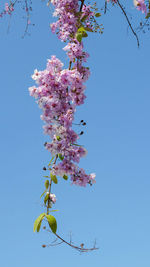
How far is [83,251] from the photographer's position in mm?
3141

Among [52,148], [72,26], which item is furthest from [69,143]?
[72,26]

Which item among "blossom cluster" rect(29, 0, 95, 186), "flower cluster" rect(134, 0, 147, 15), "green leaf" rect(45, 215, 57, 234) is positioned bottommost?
"green leaf" rect(45, 215, 57, 234)

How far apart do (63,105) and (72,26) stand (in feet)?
3.63

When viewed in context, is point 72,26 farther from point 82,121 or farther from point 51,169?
point 51,169

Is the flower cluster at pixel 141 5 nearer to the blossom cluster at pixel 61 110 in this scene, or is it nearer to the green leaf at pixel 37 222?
the blossom cluster at pixel 61 110

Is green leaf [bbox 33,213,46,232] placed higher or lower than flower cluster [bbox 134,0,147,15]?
lower

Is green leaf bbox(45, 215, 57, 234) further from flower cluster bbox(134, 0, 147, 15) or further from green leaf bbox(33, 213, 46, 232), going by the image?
flower cluster bbox(134, 0, 147, 15)

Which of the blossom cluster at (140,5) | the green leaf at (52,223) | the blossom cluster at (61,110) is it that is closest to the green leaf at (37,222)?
the green leaf at (52,223)

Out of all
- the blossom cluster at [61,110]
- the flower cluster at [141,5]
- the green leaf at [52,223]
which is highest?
the flower cluster at [141,5]

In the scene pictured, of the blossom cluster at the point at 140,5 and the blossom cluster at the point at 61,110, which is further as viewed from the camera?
the blossom cluster at the point at 140,5

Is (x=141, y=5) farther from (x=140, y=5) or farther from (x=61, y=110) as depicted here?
(x=61, y=110)

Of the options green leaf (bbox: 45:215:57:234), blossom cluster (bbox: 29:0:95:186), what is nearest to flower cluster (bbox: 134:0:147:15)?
blossom cluster (bbox: 29:0:95:186)

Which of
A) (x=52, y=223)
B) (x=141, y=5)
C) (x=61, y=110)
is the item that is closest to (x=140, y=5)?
(x=141, y=5)

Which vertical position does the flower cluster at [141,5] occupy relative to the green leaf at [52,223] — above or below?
above
